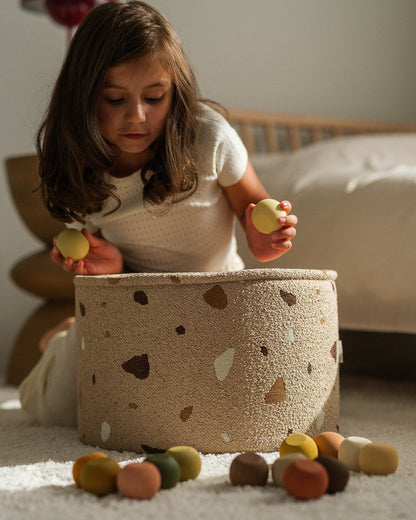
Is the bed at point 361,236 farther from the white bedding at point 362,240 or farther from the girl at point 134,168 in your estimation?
the girl at point 134,168

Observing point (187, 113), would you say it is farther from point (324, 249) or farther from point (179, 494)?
point (179, 494)

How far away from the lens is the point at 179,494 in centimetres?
69

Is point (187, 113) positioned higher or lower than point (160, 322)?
higher

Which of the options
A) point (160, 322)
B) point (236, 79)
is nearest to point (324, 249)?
point (160, 322)

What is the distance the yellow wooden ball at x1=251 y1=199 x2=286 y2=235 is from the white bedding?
0.36m

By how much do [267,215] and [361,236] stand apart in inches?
15.2

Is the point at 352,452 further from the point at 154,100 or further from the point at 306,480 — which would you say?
the point at 154,100

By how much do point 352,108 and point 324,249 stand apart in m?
1.31

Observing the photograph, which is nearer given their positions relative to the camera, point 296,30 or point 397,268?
point 397,268

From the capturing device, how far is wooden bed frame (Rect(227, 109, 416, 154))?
2.12 meters

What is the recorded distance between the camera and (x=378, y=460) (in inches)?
29.5

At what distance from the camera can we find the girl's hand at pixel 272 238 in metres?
0.93

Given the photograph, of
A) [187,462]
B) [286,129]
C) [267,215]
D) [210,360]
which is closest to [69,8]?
[286,129]

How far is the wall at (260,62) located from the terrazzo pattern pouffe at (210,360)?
1.14 m
